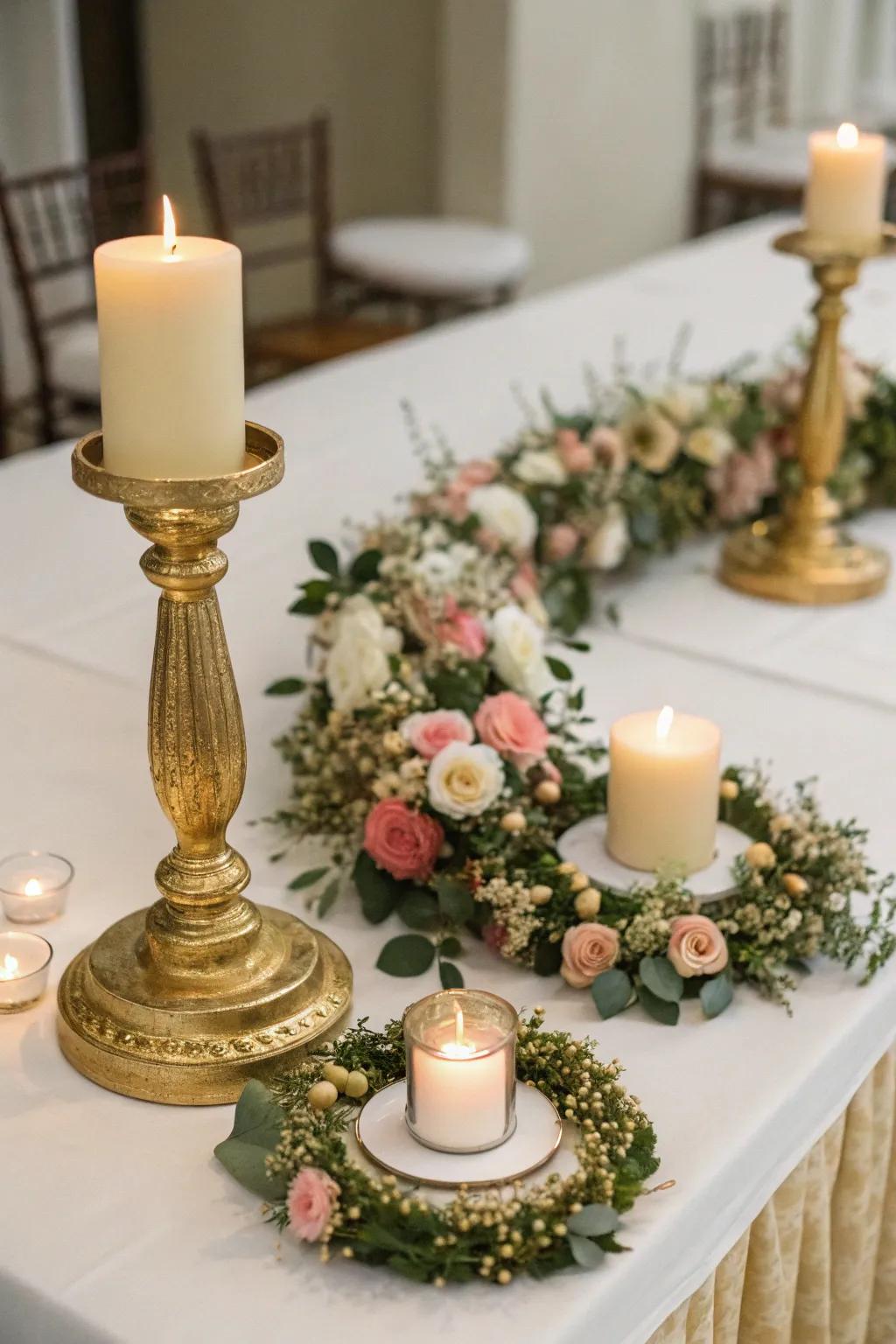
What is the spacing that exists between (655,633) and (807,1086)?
0.80 metres

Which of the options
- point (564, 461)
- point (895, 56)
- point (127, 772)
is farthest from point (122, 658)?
point (895, 56)

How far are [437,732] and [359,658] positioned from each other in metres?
0.12

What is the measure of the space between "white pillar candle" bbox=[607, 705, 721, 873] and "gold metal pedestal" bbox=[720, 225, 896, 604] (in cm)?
74

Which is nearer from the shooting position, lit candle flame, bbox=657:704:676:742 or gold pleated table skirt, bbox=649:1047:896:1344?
gold pleated table skirt, bbox=649:1047:896:1344

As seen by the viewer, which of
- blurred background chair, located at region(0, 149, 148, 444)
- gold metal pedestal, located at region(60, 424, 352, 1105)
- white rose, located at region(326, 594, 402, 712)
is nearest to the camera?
gold metal pedestal, located at region(60, 424, 352, 1105)

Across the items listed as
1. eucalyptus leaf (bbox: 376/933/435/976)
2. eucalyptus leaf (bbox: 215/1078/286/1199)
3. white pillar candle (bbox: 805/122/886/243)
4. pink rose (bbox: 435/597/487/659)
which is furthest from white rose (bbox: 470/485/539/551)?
eucalyptus leaf (bbox: 215/1078/286/1199)

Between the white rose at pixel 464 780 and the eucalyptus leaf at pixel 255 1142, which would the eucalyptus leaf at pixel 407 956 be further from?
the eucalyptus leaf at pixel 255 1142

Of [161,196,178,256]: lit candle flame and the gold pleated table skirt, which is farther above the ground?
[161,196,178,256]: lit candle flame

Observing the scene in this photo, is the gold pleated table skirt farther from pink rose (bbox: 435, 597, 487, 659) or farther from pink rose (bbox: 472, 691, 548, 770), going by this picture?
pink rose (bbox: 435, 597, 487, 659)

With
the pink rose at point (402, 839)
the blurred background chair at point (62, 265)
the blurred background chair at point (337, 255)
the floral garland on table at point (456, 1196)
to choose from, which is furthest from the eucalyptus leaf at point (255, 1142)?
the blurred background chair at point (337, 255)

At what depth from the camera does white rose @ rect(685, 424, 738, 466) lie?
192 centimetres

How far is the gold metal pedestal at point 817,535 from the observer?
1.83 meters

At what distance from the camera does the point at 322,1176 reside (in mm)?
874

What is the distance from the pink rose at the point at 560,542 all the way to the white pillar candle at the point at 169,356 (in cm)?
89
